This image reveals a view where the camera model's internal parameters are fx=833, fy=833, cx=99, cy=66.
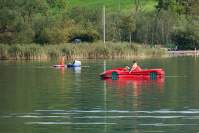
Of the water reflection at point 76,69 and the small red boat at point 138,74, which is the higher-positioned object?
the small red boat at point 138,74

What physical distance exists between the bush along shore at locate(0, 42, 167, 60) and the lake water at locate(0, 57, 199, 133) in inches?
1436

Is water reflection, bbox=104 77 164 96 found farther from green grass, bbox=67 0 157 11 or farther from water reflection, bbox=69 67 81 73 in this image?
green grass, bbox=67 0 157 11

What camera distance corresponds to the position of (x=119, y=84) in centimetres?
5266

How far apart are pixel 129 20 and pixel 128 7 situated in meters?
60.5

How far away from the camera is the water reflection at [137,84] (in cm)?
4725

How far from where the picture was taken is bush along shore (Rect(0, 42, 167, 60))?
9669 cm

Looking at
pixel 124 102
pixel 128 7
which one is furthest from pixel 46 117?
pixel 128 7

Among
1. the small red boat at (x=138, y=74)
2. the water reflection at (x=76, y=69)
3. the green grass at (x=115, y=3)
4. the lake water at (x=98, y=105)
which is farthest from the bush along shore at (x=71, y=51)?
the green grass at (x=115, y=3)

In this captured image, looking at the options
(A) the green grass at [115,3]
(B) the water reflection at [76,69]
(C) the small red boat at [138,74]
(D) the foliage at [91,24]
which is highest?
(A) the green grass at [115,3]

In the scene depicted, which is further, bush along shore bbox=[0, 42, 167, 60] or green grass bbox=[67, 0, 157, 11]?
green grass bbox=[67, 0, 157, 11]

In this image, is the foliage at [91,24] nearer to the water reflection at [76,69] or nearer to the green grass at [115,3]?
the green grass at [115,3]

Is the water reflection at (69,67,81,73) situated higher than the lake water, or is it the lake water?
the lake water

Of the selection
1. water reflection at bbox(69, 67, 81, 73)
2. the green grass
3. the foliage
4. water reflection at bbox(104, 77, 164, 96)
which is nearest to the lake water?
water reflection at bbox(104, 77, 164, 96)

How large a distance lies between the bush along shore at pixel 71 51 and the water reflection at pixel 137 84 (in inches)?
1570
